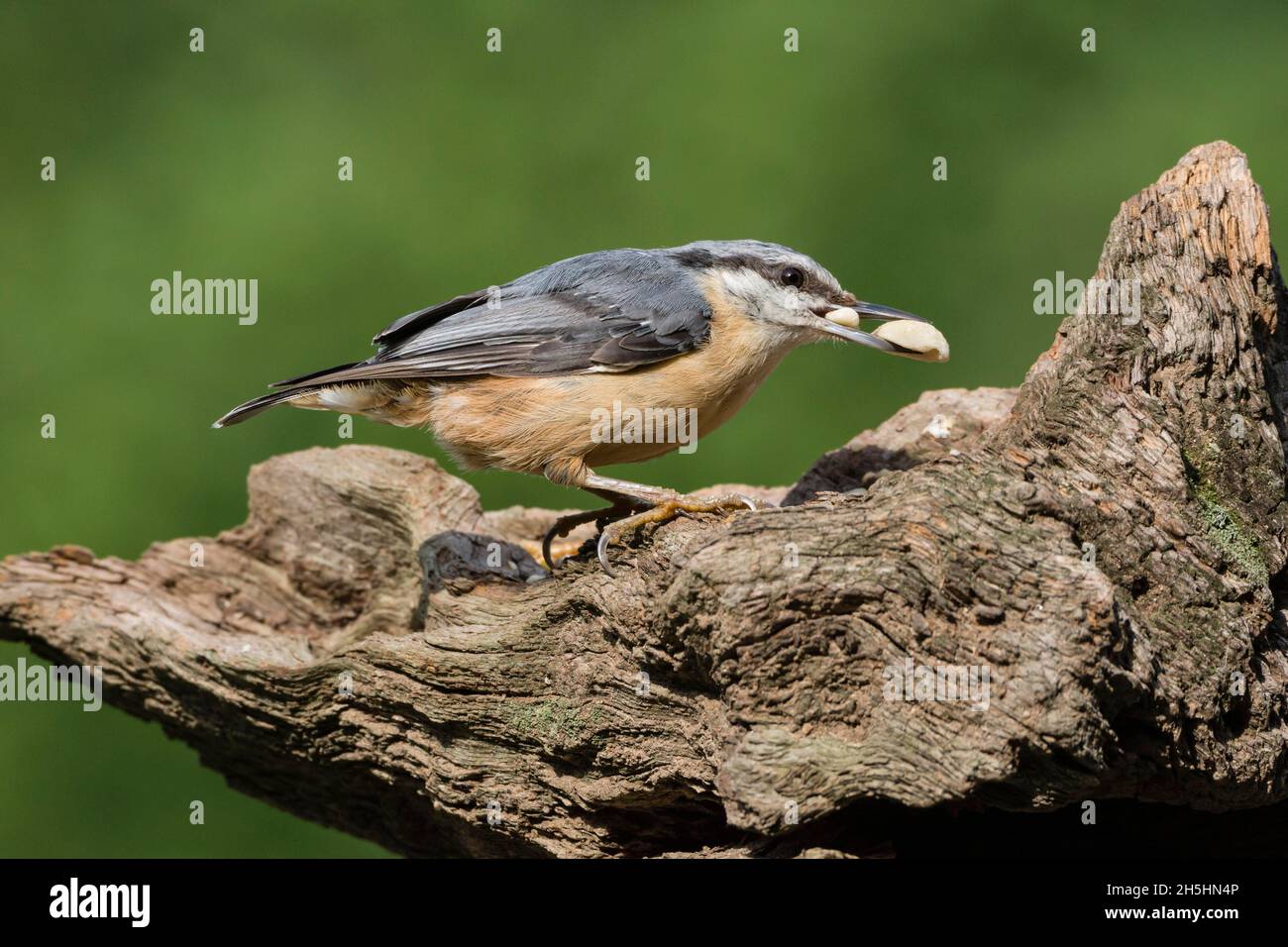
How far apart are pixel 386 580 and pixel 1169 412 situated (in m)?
2.46

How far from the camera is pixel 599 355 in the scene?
346 cm

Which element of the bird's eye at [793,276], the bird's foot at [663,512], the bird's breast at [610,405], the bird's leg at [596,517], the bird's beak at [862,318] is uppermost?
the bird's eye at [793,276]

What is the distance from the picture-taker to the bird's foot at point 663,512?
3.01 m

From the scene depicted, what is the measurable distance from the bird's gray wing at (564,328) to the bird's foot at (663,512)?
0.49 m

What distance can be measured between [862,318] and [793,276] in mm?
223

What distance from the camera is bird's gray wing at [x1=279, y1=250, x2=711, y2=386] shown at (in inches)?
137

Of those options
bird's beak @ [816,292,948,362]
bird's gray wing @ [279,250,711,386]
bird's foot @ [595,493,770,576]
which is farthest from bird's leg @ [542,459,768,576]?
bird's beak @ [816,292,948,362]

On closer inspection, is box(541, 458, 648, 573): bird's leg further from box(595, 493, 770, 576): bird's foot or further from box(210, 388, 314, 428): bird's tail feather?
box(210, 388, 314, 428): bird's tail feather

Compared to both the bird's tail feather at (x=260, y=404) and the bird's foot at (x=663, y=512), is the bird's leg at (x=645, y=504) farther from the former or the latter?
the bird's tail feather at (x=260, y=404)

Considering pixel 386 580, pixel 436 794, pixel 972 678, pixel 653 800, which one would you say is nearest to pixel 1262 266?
pixel 972 678

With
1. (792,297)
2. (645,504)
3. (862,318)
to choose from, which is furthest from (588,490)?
(862,318)

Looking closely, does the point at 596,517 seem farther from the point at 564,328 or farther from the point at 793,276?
the point at 793,276

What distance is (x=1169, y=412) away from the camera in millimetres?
2660

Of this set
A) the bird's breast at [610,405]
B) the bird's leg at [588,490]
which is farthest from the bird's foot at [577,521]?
the bird's breast at [610,405]
